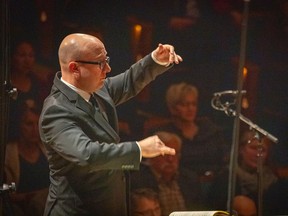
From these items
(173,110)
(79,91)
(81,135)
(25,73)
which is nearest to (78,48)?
(79,91)

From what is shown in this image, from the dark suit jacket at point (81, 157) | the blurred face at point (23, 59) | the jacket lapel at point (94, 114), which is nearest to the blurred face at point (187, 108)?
the blurred face at point (23, 59)

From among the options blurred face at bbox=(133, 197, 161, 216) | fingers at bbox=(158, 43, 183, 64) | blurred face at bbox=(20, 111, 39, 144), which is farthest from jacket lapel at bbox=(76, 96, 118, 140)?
blurred face at bbox=(133, 197, 161, 216)

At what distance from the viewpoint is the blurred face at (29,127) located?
4102 mm

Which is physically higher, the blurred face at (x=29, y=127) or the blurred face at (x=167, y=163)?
the blurred face at (x=29, y=127)

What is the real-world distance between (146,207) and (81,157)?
7.71 feet

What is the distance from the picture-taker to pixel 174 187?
14.5 ft

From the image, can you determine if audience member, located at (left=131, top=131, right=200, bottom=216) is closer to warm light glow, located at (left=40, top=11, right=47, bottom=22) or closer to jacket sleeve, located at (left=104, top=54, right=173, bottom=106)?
warm light glow, located at (left=40, top=11, right=47, bottom=22)

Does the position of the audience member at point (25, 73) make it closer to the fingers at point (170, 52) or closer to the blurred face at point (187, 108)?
the blurred face at point (187, 108)

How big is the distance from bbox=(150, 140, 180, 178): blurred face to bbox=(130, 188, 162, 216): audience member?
173 mm

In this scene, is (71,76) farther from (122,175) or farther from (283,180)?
(283,180)

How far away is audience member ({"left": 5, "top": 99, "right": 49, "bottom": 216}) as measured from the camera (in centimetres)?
410

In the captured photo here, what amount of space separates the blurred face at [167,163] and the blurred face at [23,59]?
3.81 feet

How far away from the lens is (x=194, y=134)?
14.5 ft

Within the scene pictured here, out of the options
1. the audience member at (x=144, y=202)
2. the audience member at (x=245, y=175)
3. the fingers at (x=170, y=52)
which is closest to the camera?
the fingers at (x=170, y=52)
